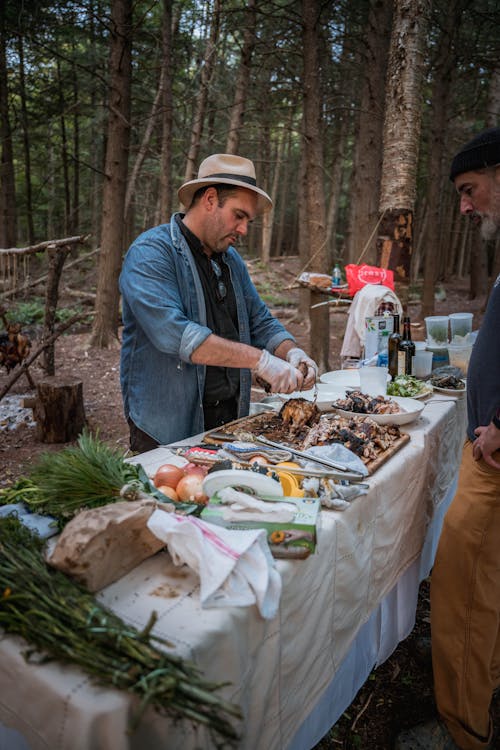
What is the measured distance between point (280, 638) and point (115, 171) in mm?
9211

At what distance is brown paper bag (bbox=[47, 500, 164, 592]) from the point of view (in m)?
1.18

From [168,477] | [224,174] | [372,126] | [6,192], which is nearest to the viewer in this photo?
[168,477]

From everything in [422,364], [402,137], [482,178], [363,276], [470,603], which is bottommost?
[470,603]

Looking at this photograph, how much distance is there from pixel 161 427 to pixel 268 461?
1.03 m

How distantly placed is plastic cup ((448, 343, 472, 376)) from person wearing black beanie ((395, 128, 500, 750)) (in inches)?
65.3

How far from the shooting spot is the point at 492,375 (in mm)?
2125

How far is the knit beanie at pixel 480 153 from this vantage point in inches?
83.1

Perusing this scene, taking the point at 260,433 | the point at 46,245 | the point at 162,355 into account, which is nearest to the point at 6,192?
the point at 46,245

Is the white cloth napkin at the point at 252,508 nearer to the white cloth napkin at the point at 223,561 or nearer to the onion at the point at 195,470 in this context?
the white cloth napkin at the point at 223,561

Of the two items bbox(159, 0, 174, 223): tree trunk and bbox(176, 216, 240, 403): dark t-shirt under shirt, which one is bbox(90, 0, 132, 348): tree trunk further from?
bbox(176, 216, 240, 403): dark t-shirt under shirt

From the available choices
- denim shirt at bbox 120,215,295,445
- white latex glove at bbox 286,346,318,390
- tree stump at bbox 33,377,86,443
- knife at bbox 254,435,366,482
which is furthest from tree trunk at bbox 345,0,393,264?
knife at bbox 254,435,366,482

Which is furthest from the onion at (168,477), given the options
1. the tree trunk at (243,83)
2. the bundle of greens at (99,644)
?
the tree trunk at (243,83)

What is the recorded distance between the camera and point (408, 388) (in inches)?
121

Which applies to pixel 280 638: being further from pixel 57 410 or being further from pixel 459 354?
pixel 57 410
